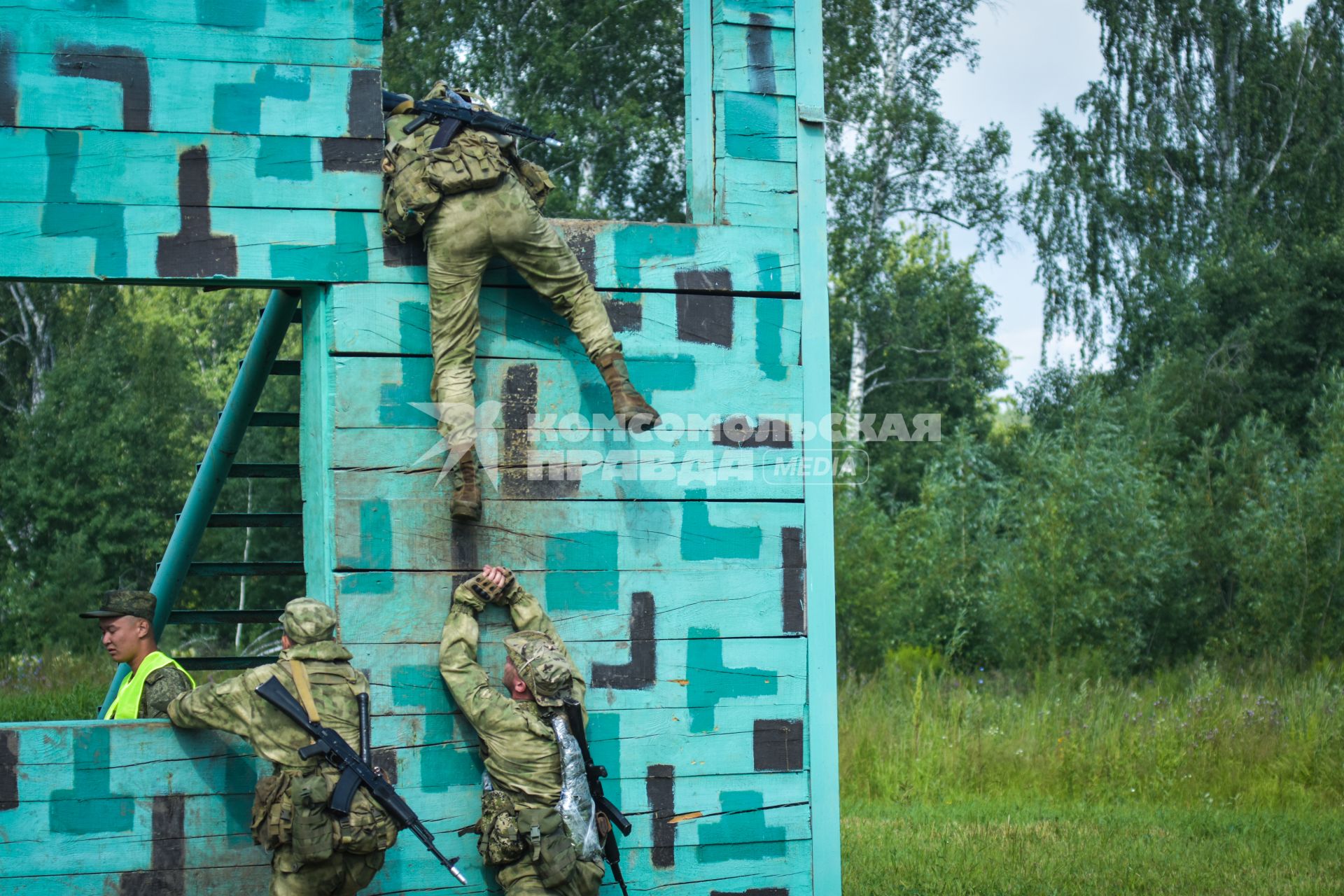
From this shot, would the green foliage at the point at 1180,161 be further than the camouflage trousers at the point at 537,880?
Yes

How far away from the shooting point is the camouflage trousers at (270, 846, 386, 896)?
174 inches

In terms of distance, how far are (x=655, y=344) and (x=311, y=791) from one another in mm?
2003

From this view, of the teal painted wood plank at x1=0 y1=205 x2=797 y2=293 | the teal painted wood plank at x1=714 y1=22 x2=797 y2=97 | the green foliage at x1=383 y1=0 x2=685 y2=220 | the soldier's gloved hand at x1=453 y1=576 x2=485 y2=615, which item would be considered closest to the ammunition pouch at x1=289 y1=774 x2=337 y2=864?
the soldier's gloved hand at x1=453 y1=576 x2=485 y2=615

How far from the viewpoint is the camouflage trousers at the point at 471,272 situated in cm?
466

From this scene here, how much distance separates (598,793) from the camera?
15.6 feet

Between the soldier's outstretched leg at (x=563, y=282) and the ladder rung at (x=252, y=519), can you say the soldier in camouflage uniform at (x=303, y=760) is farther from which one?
the ladder rung at (x=252, y=519)

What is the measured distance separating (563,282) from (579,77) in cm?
1780

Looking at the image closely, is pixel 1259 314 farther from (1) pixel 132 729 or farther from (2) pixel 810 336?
(1) pixel 132 729

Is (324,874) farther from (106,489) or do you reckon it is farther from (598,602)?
(106,489)

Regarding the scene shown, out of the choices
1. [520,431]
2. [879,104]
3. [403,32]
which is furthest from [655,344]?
[879,104]

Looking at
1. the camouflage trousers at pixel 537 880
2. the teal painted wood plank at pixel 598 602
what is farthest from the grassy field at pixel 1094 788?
the camouflage trousers at pixel 537 880

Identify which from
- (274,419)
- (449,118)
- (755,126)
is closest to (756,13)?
(755,126)

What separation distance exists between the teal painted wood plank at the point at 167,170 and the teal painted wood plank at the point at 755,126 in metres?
1.35

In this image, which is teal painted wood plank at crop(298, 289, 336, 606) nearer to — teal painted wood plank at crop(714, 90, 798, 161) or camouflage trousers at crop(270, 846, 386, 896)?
camouflage trousers at crop(270, 846, 386, 896)
